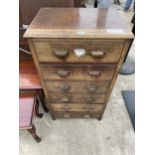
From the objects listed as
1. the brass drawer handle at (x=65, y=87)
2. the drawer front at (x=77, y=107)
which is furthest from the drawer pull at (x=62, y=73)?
the drawer front at (x=77, y=107)

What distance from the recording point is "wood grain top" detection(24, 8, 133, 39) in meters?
0.81

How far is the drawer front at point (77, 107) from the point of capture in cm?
130

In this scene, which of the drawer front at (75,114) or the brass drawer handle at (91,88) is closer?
the brass drawer handle at (91,88)

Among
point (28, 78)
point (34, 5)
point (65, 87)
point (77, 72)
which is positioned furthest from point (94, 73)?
point (34, 5)

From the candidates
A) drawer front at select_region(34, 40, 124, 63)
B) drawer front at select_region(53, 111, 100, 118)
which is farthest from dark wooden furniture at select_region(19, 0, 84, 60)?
drawer front at select_region(53, 111, 100, 118)

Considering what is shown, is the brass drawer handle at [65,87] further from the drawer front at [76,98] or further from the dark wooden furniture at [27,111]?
the dark wooden furniture at [27,111]

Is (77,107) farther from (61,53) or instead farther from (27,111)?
(61,53)

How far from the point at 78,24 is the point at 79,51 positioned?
158 millimetres

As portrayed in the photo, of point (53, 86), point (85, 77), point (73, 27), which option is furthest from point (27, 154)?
point (73, 27)

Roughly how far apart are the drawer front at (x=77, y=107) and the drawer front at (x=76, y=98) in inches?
2.1

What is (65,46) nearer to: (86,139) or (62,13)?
(62,13)

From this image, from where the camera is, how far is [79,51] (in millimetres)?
883

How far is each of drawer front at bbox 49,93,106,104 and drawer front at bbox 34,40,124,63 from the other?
34 cm
